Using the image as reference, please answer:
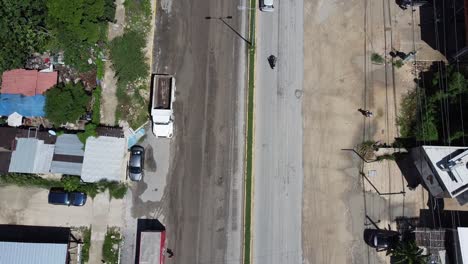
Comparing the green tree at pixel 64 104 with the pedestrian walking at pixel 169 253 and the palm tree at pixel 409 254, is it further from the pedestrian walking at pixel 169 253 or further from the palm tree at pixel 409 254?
the palm tree at pixel 409 254

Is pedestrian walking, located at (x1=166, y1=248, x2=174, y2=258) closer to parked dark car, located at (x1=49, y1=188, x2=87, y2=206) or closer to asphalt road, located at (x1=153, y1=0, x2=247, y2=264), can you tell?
asphalt road, located at (x1=153, y1=0, x2=247, y2=264)

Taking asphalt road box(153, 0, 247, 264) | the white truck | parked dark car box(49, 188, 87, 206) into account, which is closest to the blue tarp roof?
parked dark car box(49, 188, 87, 206)

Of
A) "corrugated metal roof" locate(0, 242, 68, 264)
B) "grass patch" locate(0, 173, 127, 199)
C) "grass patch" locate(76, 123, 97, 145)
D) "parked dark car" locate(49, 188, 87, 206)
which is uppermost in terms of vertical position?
"grass patch" locate(76, 123, 97, 145)

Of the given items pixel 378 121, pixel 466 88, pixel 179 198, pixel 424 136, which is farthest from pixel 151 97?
pixel 466 88

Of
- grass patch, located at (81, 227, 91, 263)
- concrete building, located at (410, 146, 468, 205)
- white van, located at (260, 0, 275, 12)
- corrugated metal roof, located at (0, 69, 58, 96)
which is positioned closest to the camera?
concrete building, located at (410, 146, 468, 205)

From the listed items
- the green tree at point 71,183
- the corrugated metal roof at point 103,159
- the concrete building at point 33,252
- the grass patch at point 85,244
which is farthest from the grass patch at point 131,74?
the concrete building at point 33,252

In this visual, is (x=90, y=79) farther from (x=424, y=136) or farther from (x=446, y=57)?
(x=446, y=57)

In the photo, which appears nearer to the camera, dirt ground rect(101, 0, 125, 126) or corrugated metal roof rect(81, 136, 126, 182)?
corrugated metal roof rect(81, 136, 126, 182)
